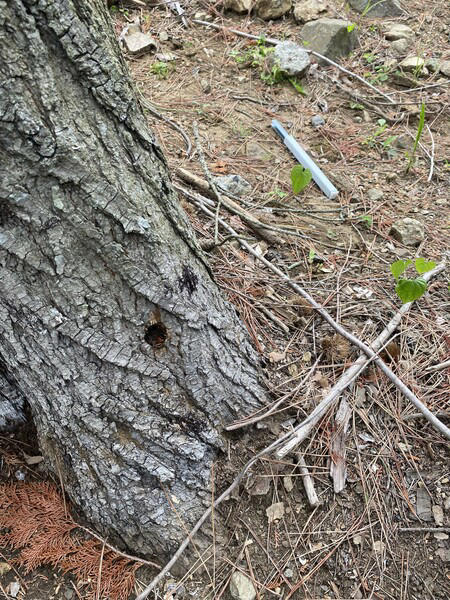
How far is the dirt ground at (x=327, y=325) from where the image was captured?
1.52m

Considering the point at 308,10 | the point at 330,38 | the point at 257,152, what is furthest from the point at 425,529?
the point at 308,10

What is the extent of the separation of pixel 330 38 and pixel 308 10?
453 mm

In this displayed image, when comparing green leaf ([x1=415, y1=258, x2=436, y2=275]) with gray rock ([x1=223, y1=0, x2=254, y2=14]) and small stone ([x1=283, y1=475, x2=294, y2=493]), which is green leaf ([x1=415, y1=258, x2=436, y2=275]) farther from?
gray rock ([x1=223, y1=0, x2=254, y2=14])

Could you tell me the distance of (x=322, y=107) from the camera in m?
3.17

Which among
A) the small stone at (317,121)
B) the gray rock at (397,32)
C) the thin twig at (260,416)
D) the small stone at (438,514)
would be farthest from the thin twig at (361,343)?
the gray rock at (397,32)

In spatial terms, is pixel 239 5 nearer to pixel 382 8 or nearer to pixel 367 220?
pixel 382 8

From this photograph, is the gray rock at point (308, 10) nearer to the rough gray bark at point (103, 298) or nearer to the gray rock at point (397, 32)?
the gray rock at point (397, 32)

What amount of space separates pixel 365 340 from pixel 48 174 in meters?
1.25

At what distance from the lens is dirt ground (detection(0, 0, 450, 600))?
4.97 ft

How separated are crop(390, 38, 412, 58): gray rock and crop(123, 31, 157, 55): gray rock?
1659mm

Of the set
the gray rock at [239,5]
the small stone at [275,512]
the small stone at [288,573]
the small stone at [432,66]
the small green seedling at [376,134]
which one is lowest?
the small stone at [432,66]

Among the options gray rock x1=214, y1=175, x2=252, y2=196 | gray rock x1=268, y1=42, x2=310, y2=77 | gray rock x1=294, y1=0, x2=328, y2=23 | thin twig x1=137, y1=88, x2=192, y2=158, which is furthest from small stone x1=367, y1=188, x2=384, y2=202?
gray rock x1=294, y1=0, x2=328, y2=23

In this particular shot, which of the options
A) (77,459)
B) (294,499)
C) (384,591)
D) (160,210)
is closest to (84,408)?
(77,459)

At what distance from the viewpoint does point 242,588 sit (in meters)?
1.47
